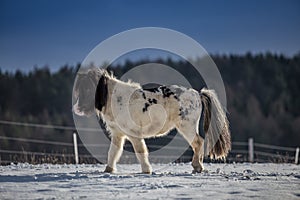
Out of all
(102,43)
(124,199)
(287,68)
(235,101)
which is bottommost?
(124,199)

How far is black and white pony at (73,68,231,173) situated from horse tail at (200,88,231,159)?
309mm

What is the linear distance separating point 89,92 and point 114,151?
3.73 ft

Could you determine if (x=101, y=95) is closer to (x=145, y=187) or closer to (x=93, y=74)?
Result: (x=93, y=74)

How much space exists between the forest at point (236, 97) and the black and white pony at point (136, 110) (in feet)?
83.5

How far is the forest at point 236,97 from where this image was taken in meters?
43.2

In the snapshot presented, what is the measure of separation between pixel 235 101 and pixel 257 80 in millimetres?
7896

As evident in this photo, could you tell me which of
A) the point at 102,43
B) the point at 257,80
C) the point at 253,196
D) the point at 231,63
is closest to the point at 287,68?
the point at 257,80

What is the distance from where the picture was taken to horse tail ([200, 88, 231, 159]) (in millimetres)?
8812

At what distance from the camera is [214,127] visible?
29.2 ft

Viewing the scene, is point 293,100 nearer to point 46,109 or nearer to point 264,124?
point 264,124

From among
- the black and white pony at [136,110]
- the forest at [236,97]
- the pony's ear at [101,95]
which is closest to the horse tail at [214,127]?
the black and white pony at [136,110]

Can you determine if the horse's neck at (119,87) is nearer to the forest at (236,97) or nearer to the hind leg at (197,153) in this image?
the hind leg at (197,153)

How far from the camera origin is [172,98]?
8.32 m

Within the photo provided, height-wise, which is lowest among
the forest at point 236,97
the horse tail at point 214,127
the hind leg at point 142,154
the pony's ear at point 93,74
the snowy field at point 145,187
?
the snowy field at point 145,187
